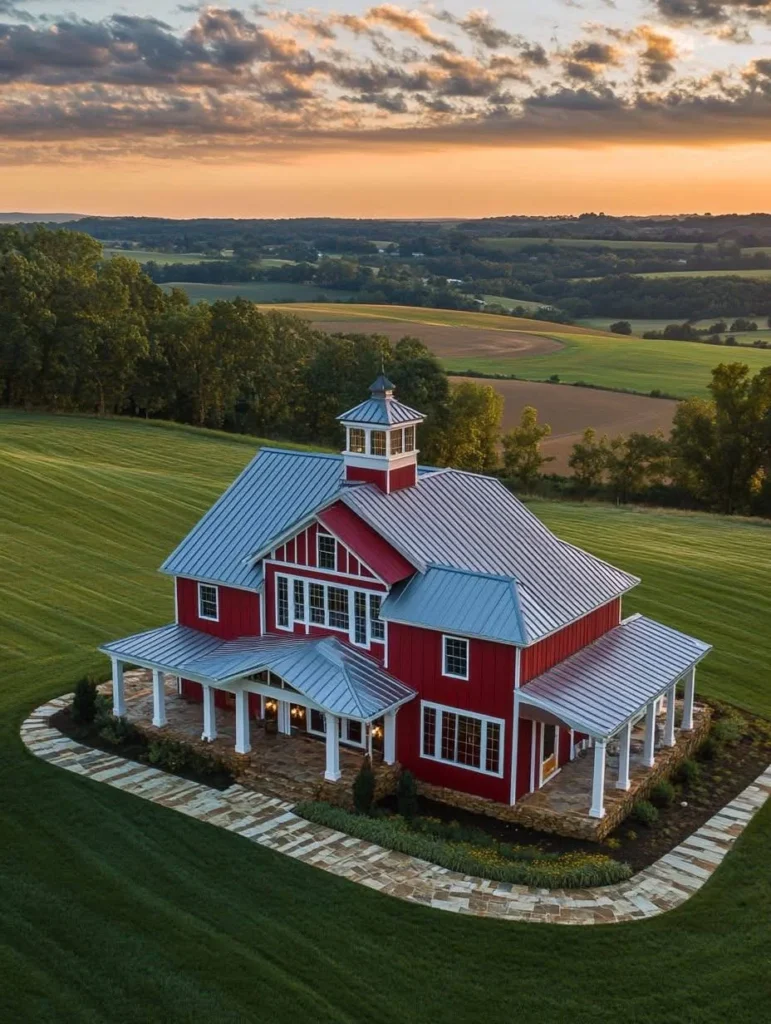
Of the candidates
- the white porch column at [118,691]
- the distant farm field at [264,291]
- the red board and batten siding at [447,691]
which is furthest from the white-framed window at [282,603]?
the distant farm field at [264,291]

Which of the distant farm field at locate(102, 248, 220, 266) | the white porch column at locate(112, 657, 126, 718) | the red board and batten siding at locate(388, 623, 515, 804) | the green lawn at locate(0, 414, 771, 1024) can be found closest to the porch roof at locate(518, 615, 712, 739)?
the red board and batten siding at locate(388, 623, 515, 804)

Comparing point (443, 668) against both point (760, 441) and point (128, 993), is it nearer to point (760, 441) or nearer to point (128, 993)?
point (128, 993)

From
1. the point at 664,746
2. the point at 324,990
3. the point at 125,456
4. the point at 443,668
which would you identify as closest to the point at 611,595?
the point at 664,746

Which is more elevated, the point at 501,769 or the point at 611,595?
the point at 611,595

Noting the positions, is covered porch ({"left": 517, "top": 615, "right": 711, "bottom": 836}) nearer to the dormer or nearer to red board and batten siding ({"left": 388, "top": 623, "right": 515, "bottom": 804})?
red board and batten siding ({"left": 388, "top": 623, "right": 515, "bottom": 804})

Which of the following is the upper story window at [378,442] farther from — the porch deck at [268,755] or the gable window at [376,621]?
the porch deck at [268,755]

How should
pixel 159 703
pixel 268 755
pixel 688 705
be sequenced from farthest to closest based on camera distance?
pixel 688 705
pixel 159 703
pixel 268 755

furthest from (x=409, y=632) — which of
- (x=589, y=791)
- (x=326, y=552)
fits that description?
(x=589, y=791)

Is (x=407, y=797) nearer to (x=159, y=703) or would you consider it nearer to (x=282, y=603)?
(x=282, y=603)
